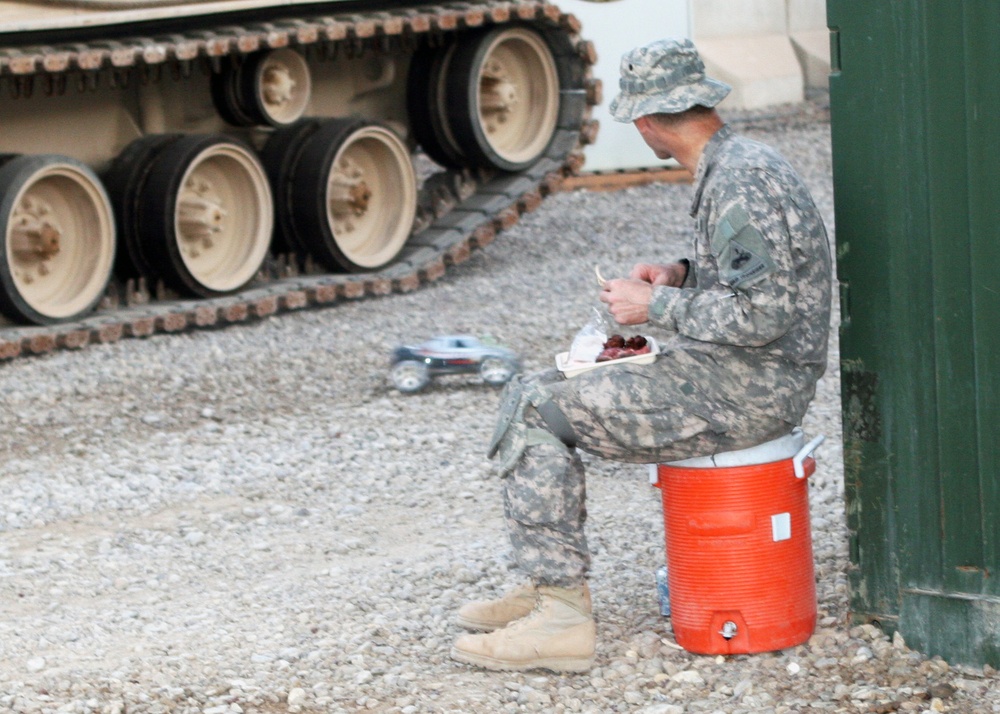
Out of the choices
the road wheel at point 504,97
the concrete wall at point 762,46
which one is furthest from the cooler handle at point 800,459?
the concrete wall at point 762,46

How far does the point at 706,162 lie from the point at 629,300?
1.24 ft

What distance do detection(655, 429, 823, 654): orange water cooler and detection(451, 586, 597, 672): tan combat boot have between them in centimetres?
24

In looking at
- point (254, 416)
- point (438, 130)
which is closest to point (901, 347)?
point (254, 416)

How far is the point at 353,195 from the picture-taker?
10328 mm

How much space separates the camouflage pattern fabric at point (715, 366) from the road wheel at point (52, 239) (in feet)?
17.2

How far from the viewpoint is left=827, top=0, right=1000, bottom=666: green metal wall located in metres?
3.80

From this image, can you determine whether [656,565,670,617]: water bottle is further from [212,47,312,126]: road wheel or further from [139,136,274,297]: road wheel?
[212,47,312,126]: road wheel

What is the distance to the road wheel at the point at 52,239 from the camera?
341 inches

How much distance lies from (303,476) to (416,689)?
2.29 meters

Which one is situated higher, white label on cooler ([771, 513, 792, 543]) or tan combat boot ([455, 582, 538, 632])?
white label on cooler ([771, 513, 792, 543])

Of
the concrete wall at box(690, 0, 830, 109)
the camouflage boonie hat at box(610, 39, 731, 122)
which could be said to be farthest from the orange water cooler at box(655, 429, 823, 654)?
the concrete wall at box(690, 0, 830, 109)

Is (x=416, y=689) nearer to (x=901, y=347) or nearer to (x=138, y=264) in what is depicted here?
(x=901, y=347)

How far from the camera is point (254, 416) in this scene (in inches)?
288

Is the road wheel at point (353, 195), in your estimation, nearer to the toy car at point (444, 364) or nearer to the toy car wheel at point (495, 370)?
the toy car at point (444, 364)
